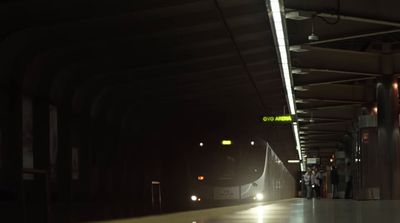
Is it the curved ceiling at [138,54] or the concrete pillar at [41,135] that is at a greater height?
the curved ceiling at [138,54]

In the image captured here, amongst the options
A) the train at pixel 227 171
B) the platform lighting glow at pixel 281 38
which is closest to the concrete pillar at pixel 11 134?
the platform lighting glow at pixel 281 38

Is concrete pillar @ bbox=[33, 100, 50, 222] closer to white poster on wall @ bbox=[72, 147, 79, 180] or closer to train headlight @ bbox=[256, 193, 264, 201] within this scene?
white poster on wall @ bbox=[72, 147, 79, 180]

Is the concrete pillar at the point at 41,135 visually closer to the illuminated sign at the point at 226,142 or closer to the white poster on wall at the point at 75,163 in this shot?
the white poster on wall at the point at 75,163

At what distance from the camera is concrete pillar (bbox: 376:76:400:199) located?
21.5 m

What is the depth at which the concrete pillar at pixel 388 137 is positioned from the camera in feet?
70.6

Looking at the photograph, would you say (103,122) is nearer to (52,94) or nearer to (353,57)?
(52,94)

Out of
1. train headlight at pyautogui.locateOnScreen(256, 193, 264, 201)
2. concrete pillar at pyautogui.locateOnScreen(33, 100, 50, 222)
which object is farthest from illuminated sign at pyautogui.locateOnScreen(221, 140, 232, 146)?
concrete pillar at pyautogui.locateOnScreen(33, 100, 50, 222)

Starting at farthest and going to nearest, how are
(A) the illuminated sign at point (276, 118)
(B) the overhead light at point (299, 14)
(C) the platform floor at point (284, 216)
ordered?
(A) the illuminated sign at point (276, 118)
(B) the overhead light at point (299, 14)
(C) the platform floor at point (284, 216)

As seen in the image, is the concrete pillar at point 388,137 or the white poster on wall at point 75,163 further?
the concrete pillar at point 388,137

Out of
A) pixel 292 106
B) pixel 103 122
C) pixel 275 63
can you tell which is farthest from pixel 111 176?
pixel 292 106

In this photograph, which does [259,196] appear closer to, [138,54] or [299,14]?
[138,54]

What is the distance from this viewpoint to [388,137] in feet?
71.7

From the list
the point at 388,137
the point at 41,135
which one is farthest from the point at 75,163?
the point at 388,137

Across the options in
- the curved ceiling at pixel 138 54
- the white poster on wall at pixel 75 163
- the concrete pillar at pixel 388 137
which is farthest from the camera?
the concrete pillar at pixel 388 137
